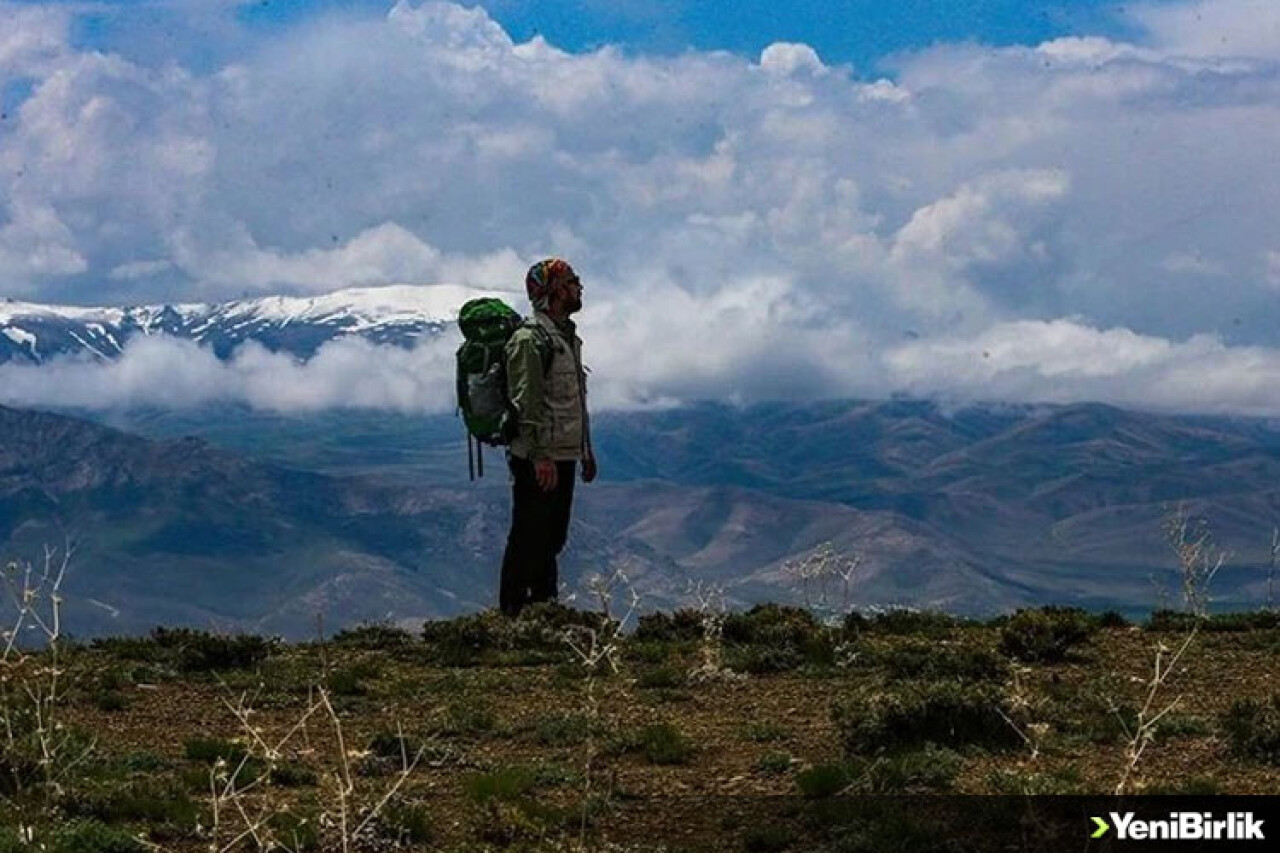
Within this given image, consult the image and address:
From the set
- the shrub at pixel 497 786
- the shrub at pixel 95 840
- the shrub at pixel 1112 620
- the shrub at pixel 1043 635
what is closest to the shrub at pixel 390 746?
the shrub at pixel 497 786

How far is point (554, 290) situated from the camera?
56.7ft

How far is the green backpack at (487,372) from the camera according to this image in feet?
55.8

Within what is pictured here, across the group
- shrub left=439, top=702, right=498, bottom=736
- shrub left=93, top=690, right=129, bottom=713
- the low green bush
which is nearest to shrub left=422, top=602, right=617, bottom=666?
shrub left=439, top=702, right=498, bottom=736

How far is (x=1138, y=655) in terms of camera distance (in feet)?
51.6

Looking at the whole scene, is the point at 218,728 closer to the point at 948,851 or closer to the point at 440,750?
the point at 440,750

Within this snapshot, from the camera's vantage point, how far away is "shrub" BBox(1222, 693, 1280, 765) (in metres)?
10.2

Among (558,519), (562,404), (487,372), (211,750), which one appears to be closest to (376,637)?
(558,519)

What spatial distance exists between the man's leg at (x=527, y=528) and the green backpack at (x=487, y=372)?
482 mm

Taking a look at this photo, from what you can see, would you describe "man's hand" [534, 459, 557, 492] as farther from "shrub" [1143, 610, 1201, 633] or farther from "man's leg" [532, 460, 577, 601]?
"shrub" [1143, 610, 1201, 633]

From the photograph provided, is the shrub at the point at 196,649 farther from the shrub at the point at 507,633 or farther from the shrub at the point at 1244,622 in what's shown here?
the shrub at the point at 1244,622

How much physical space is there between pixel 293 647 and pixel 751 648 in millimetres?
5856

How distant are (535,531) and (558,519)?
40cm

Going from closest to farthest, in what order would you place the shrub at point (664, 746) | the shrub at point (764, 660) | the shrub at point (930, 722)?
the shrub at point (930, 722), the shrub at point (664, 746), the shrub at point (764, 660)

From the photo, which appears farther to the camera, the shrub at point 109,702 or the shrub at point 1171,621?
the shrub at point 1171,621
